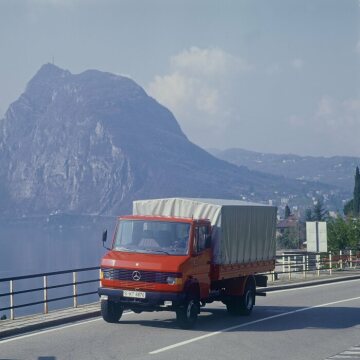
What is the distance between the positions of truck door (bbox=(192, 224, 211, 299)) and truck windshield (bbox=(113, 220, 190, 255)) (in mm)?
298

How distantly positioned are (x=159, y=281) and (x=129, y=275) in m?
0.65

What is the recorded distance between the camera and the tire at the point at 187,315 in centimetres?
1827

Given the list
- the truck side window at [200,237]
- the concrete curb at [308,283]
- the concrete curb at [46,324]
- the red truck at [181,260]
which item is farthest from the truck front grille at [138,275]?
the concrete curb at [308,283]

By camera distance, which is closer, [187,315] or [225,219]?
[187,315]

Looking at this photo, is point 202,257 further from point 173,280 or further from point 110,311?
point 110,311

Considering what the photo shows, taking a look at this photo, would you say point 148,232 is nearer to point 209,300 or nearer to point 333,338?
point 209,300

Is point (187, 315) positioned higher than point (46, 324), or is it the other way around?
point (187, 315)

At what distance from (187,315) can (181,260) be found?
1.08m

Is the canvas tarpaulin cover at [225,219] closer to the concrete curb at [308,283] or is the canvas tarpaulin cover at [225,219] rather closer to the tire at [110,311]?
the tire at [110,311]

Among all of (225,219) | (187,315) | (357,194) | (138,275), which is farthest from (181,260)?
(357,194)

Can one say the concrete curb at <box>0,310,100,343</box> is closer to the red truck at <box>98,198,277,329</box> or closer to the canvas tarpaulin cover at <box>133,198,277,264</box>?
the red truck at <box>98,198,277,329</box>

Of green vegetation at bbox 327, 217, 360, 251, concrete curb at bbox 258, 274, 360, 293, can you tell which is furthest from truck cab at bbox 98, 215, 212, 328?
green vegetation at bbox 327, 217, 360, 251

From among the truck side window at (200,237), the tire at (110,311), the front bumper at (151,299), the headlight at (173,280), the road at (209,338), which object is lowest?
the road at (209,338)

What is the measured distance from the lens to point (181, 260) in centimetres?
1842
